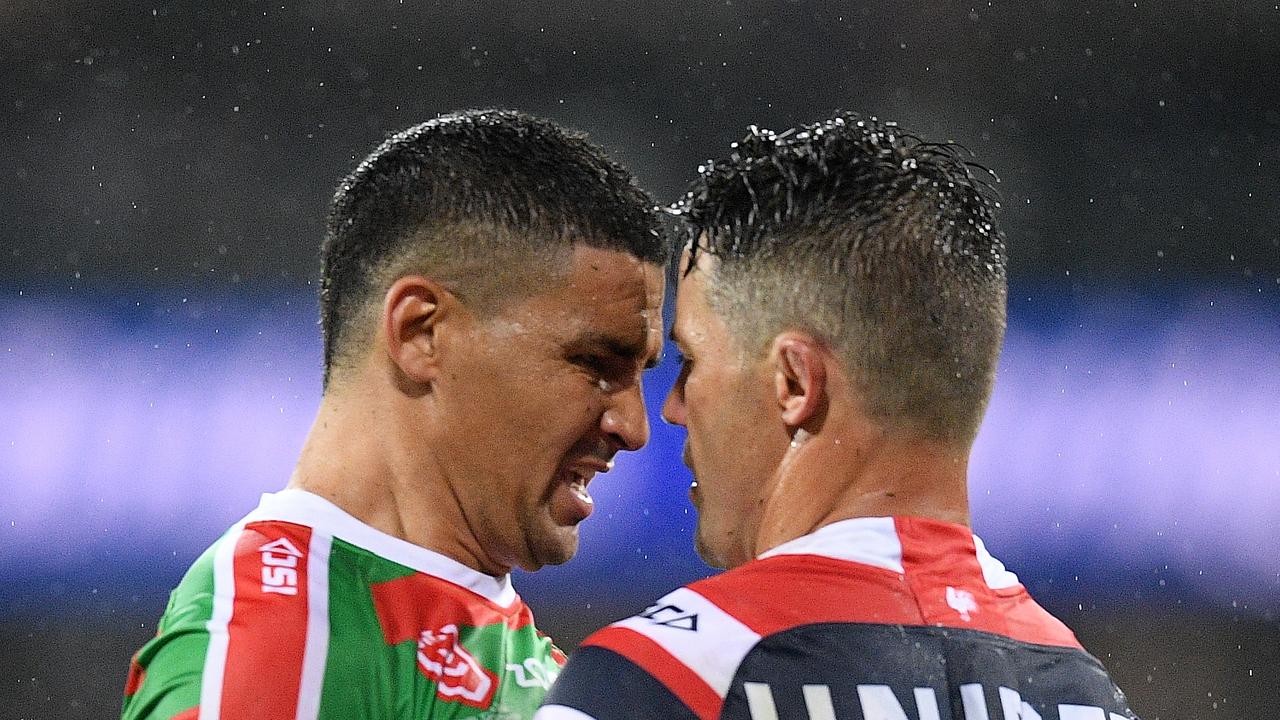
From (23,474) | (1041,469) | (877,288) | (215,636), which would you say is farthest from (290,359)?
(877,288)

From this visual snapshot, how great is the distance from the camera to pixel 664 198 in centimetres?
506

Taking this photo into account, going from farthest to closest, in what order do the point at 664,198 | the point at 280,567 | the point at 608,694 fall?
the point at 664,198
the point at 280,567
the point at 608,694

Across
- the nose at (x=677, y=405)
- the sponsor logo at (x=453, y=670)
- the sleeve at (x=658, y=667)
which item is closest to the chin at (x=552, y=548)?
the sponsor logo at (x=453, y=670)

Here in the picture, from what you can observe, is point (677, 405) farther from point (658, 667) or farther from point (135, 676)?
point (135, 676)

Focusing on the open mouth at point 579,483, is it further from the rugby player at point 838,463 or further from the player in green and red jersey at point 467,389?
the rugby player at point 838,463

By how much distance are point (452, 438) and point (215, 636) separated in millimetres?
502

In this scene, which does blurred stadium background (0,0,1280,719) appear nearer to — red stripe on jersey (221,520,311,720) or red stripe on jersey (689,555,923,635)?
red stripe on jersey (221,520,311,720)

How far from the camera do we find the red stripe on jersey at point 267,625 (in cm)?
179

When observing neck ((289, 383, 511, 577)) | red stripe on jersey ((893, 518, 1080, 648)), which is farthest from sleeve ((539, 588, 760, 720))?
neck ((289, 383, 511, 577))

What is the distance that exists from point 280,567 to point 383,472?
0.26m

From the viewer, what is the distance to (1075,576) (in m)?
4.95

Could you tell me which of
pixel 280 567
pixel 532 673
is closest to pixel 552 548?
pixel 532 673

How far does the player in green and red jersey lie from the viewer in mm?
2055

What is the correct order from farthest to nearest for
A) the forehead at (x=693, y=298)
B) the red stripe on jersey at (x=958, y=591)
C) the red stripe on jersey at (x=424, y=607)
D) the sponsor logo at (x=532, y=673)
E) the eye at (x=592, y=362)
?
1. the eye at (x=592, y=362)
2. the sponsor logo at (x=532, y=673)
3. the red stripe on jersey at (x=424, y=607)
4. the forehead at (x=693, y=298)
5. the red stripe on jersey at (x=958, y=591)
